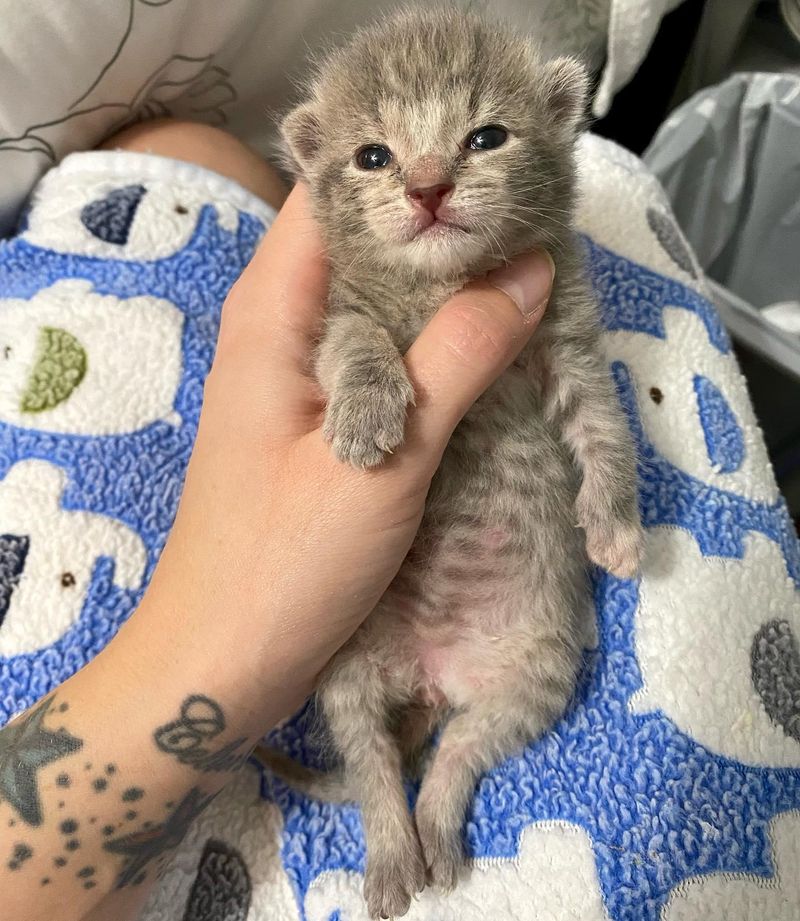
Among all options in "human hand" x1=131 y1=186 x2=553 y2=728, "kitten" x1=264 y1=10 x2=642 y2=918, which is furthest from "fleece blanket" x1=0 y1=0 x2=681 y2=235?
"human hand" x1=131 y1=186 x2=553 y2=728

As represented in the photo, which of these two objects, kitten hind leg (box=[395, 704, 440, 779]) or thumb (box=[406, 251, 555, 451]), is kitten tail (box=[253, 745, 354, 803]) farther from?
thumb (box=[406, 251, 555, 451])

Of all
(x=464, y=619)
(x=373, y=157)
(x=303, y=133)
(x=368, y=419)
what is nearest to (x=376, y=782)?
(x=464, y=619)

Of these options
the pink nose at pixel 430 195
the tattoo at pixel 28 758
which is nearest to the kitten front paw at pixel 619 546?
the pink nose at pixel 430 195

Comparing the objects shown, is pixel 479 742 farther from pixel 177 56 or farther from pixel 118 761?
pixel 177 56

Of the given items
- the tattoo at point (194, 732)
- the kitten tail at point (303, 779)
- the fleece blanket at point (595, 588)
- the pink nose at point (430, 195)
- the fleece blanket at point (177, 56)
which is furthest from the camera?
the fleece blanket at point (177, 56)

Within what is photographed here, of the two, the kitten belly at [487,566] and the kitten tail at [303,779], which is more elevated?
the kitten belly at [487,566]

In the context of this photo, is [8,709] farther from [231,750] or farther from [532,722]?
[532,722]

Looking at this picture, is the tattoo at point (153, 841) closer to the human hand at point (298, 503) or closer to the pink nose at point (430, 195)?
the human hand at point (298, 503)
